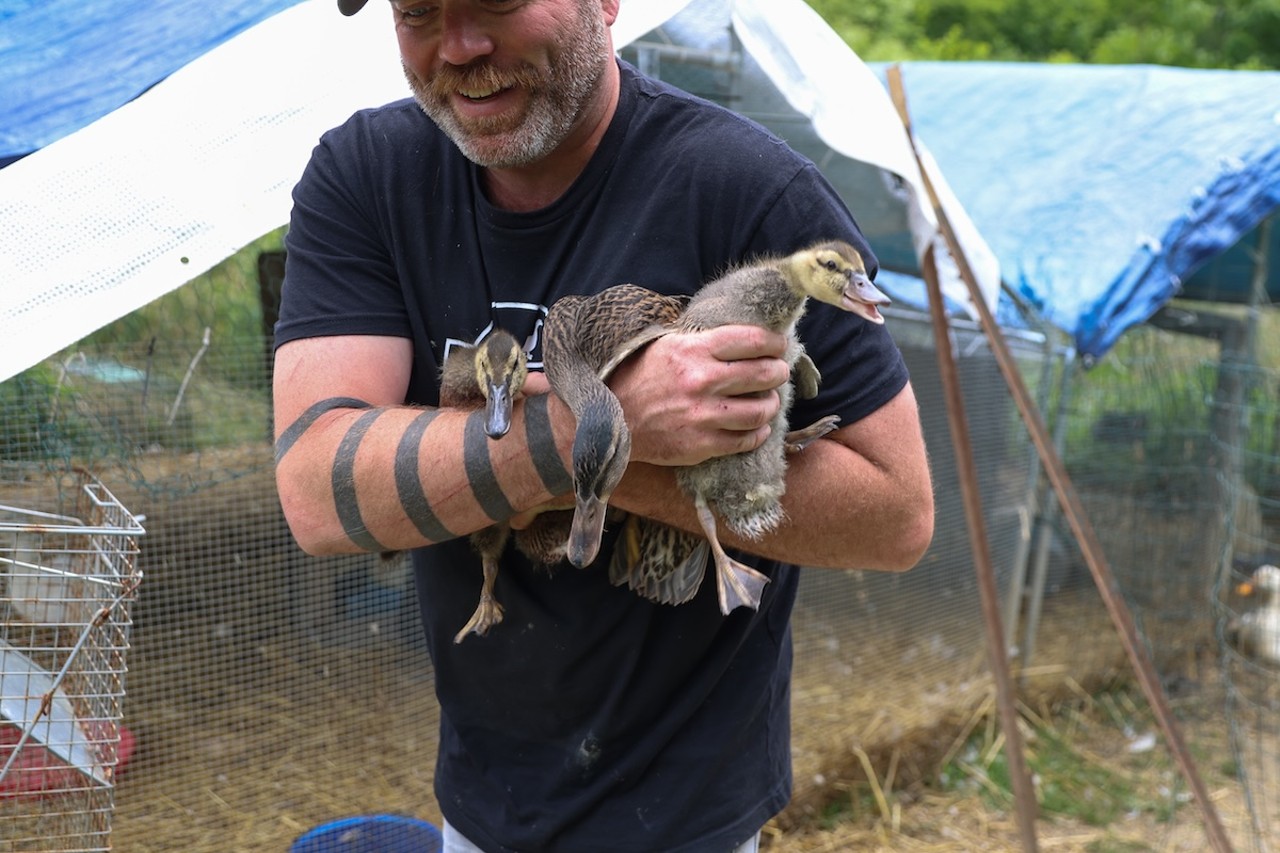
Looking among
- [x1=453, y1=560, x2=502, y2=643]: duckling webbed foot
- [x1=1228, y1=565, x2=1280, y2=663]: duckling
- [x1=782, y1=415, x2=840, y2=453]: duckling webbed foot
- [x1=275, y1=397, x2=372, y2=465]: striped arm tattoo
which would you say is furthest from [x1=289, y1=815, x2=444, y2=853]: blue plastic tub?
[x1=1228, y1=565, x2=1280, y2=663]: duckling

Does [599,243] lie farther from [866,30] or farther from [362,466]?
[866,30]

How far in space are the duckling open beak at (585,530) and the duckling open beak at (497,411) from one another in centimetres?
20

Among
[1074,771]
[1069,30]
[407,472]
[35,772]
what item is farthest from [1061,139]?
[1069,30]

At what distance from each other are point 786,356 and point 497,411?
0.52 meters

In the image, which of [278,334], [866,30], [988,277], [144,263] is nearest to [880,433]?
[278,334]

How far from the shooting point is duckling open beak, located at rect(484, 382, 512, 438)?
1.95 metres

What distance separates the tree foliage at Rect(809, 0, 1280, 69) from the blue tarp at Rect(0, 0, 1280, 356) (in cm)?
821

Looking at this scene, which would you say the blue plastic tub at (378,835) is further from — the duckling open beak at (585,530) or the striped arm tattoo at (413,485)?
the duckling open beak at (585,530)

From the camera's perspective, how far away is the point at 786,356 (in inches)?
81.8

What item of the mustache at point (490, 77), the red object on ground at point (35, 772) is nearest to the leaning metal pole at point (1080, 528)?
the mustache at point (490, 77)

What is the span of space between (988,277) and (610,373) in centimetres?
300

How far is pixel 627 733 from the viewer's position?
2383 millimetres

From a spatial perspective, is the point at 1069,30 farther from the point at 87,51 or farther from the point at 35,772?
the point at 35,772

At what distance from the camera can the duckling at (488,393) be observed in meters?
1.99
